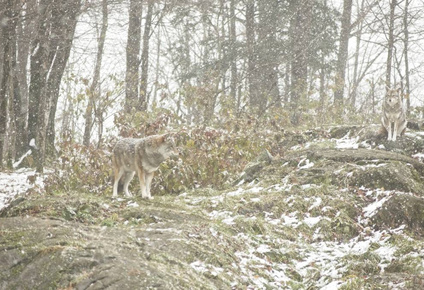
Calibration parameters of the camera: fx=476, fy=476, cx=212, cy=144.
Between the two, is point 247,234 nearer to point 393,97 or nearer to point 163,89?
point 393,97

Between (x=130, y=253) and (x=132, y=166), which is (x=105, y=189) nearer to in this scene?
(x=132, y=166)

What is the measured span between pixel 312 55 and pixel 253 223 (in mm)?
14513

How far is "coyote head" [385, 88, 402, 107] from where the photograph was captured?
10.3m

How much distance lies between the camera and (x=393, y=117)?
10016 mm

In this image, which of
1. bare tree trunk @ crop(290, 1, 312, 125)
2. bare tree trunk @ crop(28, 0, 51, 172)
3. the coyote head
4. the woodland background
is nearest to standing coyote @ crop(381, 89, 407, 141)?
the coyote head

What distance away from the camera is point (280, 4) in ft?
64.6

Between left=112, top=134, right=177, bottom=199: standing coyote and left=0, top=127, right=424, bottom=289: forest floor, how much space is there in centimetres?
53

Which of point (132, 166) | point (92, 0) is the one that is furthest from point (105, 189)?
point (92, 0)

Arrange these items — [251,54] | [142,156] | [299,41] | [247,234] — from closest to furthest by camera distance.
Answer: [247,234] → [142,156] → [251,54] → [299,41]

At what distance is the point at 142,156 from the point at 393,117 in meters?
5.65

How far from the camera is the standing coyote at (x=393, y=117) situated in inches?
396

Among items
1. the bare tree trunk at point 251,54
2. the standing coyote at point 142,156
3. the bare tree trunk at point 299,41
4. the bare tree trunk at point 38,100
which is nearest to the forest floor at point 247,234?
the standing coyote at point 142,156

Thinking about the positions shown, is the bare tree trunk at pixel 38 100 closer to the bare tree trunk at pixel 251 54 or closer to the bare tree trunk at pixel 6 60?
the bare tree trunk at pixel 6 60

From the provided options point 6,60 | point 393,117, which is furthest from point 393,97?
point 6,60
